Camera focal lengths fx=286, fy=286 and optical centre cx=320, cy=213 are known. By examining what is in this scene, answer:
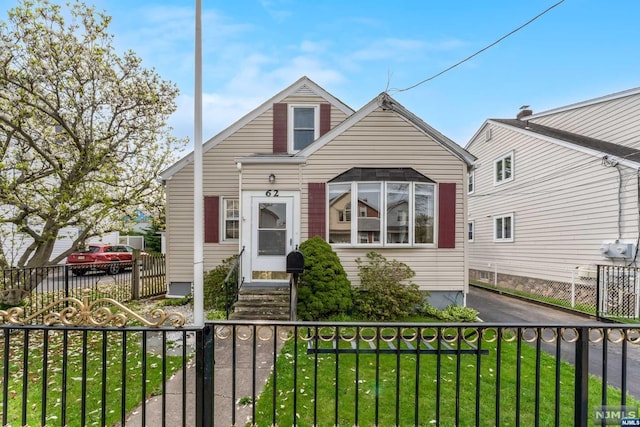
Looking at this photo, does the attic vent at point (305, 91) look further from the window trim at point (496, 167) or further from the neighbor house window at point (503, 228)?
the neighbor house window at point (503, 228)

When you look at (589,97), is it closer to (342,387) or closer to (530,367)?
(530,367)

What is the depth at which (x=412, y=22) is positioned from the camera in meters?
7.02

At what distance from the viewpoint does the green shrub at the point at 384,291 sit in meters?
6.61

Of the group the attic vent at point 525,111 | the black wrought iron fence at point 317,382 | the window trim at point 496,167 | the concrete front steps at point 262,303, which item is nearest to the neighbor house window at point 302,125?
the concrete front steps at point 262,303

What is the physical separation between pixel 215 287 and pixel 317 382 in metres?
4.96

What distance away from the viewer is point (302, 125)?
364 inches

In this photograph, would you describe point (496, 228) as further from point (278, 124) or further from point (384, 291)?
point (278, 124)

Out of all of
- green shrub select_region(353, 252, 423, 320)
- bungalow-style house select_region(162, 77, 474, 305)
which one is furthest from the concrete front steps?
green shrub select_region(353, 252, 423, 320)

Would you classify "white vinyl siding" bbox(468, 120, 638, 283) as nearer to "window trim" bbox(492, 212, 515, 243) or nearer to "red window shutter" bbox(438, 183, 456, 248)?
"window trim" bbox(492, 212, 515, 243)

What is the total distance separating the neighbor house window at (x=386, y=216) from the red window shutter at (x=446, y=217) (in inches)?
7.5

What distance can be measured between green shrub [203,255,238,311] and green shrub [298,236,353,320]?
2399mm

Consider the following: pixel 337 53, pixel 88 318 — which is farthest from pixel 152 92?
pixel 88 318

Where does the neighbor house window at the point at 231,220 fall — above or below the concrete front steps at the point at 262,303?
above
